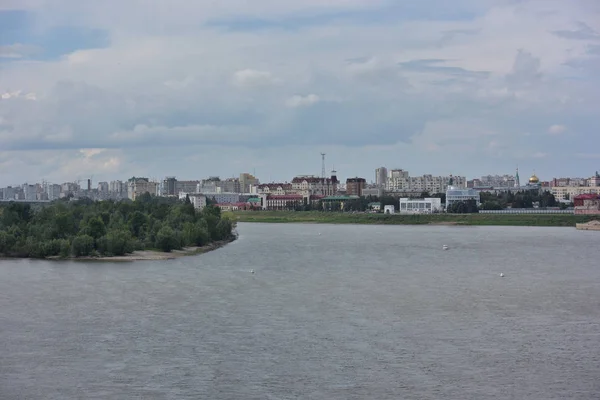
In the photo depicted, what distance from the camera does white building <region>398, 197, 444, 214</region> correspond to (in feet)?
271

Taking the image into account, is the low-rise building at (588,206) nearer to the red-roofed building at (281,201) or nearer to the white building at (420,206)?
the white building at (420,206)

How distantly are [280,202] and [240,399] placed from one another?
9285 cm

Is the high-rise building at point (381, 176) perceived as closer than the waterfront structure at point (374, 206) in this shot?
No

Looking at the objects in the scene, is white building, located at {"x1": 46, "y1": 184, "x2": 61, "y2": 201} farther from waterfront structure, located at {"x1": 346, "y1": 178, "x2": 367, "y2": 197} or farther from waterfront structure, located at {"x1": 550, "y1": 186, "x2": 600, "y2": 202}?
waterfront structure, located at {"x1": 550, "y1": 186, "x2": 600, "y2": 202}

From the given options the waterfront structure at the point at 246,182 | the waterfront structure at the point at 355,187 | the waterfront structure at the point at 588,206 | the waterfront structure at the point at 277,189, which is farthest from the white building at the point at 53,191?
the waterfront structure at the point at 588,206

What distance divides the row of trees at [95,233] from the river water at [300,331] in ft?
12.0

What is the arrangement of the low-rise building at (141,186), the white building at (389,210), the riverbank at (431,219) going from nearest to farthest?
the riverbank at (431,219) → the white building at (389,210) → the low-rise building at (141,186)

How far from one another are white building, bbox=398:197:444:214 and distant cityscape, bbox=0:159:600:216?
15 cm

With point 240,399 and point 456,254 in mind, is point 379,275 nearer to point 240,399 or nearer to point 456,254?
point 456,254

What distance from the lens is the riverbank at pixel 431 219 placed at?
67.0 m

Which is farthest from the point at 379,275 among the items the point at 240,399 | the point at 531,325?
the point at 240,399

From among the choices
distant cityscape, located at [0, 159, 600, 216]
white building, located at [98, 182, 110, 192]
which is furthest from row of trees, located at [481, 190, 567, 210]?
white building, located at [98, 182, 110, 192]

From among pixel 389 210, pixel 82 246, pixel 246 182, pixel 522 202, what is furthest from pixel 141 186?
pixel 82 246

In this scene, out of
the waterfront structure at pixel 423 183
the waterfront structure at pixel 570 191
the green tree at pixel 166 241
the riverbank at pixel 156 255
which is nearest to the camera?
the riverbank at pixel 156 255
